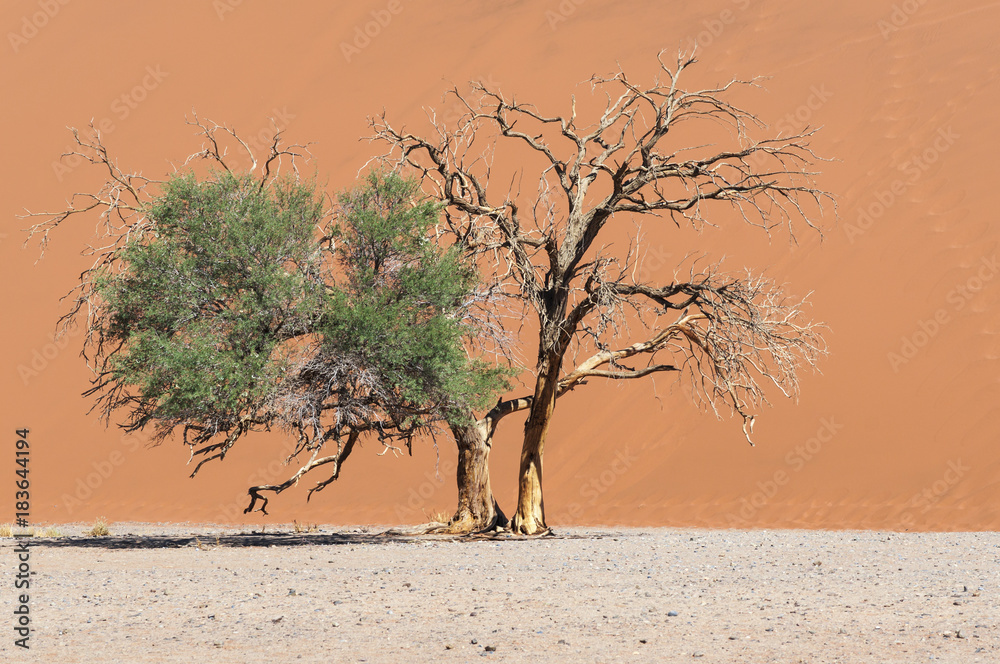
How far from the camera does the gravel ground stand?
24.2 ft

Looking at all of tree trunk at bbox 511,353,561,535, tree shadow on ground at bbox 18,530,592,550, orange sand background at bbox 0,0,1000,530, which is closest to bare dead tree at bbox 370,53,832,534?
tree trunk at bbox 511,353,561,535

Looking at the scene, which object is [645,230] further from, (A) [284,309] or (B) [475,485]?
(A) [284,309]

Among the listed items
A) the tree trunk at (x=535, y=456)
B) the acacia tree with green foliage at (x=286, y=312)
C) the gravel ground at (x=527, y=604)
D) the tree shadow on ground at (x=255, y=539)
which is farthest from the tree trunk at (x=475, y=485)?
the gravel ground at (x=527, y=604)

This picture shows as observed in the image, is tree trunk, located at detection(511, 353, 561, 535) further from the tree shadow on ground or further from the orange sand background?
the orange sand background

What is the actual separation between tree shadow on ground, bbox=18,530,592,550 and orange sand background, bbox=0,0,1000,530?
482 centimetres

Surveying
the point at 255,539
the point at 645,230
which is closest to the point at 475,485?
the point at 255,539

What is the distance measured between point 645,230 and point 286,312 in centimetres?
1719

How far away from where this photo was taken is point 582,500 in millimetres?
25281

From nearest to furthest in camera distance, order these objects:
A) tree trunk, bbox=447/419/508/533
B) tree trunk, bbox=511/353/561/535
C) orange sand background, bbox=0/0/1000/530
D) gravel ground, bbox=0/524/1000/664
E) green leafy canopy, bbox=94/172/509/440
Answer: gravel ground, bbox=0/524/1000/664 < green leafy canopy, bbox=94/172/509/440 < tree trunk, bbox=511/353/561/535 < tree trunk, bbox=447/419/508/533 < orange sand background, bbox=0/0/1000/530

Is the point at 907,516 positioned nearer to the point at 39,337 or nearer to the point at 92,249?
the point at 92,249

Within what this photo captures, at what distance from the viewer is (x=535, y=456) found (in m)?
17.0

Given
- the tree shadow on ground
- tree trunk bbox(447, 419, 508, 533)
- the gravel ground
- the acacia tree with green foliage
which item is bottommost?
the gravel ground

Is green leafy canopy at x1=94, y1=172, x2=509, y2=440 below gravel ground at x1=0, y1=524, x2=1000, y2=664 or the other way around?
the other way around

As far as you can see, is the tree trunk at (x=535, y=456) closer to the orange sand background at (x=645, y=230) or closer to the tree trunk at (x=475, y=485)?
the tree trunk at (x=475, y=485)
